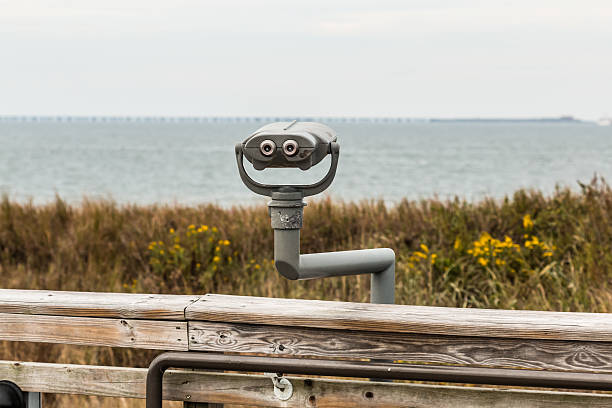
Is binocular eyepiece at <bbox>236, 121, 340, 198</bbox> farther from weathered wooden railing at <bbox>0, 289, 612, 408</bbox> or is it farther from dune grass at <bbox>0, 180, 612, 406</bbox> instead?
dune grass at <bbox>0, 180, 612, 406</bbox>

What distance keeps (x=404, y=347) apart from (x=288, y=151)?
600mm

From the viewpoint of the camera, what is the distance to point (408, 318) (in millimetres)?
1802

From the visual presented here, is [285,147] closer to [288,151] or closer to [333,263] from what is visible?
[288,151]

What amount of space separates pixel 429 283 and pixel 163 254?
244 cm

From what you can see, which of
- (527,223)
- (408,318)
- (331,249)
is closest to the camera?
(408,318)

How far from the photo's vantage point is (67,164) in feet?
162

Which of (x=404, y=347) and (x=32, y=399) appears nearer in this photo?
(x=404, y=347)

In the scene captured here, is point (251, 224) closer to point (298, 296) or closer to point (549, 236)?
point (298, 296)

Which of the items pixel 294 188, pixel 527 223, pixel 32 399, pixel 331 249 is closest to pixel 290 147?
pixel 294 188

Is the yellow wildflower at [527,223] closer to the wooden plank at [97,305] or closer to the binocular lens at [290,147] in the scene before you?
the wooden plank at [97,305]

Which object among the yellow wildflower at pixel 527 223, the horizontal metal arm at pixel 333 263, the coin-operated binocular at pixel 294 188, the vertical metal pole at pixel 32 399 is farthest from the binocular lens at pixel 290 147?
the yellow wildflower at pixel 527 223

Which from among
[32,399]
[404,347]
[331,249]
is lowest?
[32,399]

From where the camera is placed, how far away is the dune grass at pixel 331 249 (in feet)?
16.7

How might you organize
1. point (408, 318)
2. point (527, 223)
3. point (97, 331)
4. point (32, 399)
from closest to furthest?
point (408, 318)
point (97, 331)
point (32, 399)
point (527, 223)
